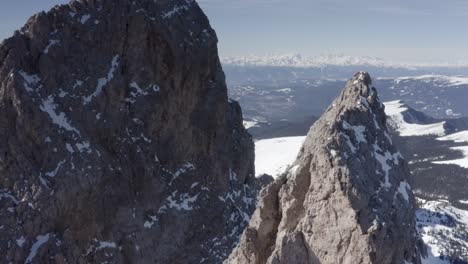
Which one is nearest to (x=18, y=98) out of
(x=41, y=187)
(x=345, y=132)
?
(x=41, y=187)

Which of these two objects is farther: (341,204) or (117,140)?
(117,140)

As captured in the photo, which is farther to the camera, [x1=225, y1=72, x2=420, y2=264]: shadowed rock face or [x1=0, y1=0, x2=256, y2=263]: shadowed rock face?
[x1=0, y1=0, x2=256, y2=263]: shadowed rock face

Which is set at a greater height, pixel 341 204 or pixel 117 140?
pixel 341 204

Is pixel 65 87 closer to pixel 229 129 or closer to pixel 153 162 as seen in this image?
pixel 153 162
